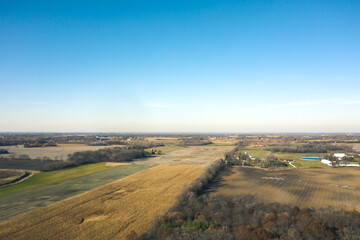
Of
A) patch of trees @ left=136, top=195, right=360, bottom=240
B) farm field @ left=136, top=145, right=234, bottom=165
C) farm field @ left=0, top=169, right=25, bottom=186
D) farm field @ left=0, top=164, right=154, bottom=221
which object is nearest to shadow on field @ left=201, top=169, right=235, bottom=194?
patch of trees @ left=136, top=195, right=360, bottom=240

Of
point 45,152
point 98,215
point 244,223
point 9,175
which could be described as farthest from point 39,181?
point 45,152

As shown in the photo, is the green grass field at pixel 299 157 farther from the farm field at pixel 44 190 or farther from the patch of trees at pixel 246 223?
the farm field at pixel 44 190

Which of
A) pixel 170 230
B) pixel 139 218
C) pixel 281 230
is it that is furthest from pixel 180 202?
pixel 281 230

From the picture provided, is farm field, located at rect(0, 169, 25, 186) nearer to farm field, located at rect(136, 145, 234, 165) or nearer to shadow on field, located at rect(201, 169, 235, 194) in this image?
farm field, located at rect(136, 145, 234, 165)

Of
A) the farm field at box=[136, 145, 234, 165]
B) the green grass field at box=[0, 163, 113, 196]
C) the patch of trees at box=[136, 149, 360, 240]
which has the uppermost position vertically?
the patch of trees at box=[136, 149, 360, 240]

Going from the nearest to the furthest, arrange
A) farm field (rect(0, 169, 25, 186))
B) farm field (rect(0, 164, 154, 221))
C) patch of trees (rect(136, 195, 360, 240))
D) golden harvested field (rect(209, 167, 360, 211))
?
patch of trees (rect(136, 195, 360, 240)), farm field (rect(0, 164, 154, 221)), golden harvested field (rect(209, 167, 360, 211)), farm field (rect(0, 169, 25, 186))

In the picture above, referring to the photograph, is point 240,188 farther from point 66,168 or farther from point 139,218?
point 66,168

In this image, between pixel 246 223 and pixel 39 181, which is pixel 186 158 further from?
pixel 246 223
